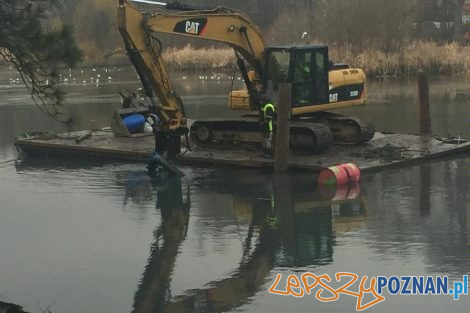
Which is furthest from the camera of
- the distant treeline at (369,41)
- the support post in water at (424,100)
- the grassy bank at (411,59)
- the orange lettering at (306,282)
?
the distant treeline at (369,41)

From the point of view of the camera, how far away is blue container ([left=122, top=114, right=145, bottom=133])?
17.5 m

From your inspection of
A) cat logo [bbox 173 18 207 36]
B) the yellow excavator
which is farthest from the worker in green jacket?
cat logo [bbox 173 18 207 36]

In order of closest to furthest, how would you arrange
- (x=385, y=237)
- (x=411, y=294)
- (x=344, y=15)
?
(x=411, y=294)
(x=385, y=237)
(x=344, y=15)

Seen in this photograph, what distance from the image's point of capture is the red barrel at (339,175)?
40.7 feet

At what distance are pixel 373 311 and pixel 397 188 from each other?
5702 millimetres

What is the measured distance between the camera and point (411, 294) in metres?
7.29

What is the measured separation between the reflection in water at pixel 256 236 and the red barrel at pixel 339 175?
0.65ft

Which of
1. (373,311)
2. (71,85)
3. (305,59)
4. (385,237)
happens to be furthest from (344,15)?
(373,311)

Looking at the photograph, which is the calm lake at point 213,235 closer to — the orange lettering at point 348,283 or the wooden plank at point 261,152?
the orange lettering at point 348,283

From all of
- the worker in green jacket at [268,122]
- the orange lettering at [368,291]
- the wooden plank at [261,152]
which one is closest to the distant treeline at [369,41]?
the wooden plank at [261,152]

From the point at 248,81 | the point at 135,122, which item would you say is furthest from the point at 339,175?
the point at 135,122

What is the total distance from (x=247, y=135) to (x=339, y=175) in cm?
349

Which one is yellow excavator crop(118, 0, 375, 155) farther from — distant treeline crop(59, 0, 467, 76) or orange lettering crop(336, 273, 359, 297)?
distant treeline crop(59, 0, 467, 76)

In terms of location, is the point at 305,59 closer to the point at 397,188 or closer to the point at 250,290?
the point at 397,188
